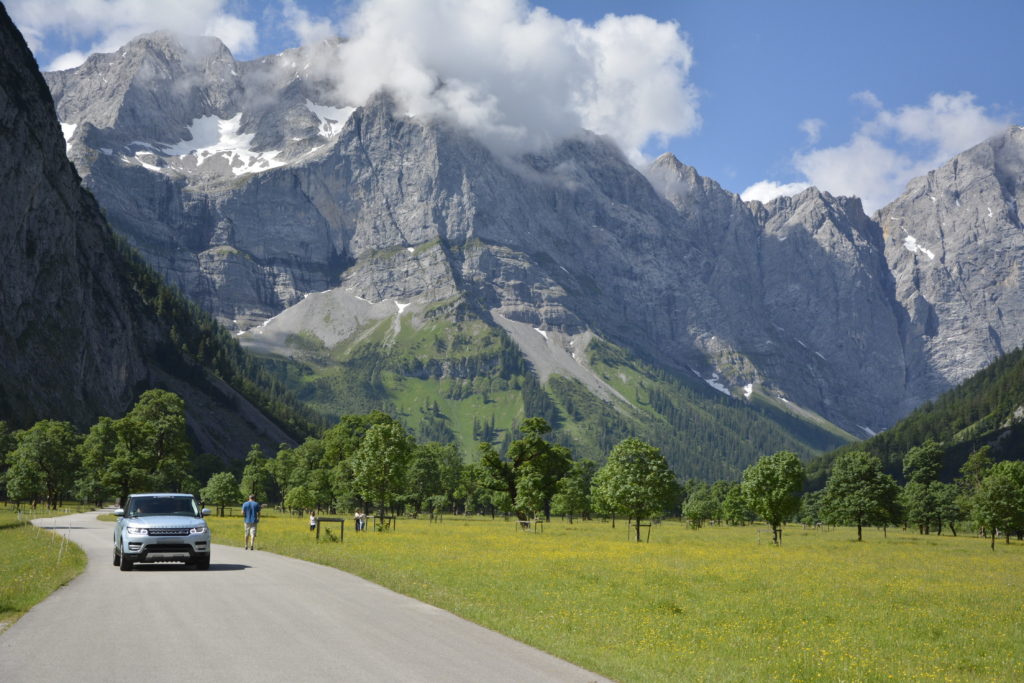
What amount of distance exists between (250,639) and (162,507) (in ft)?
57.0

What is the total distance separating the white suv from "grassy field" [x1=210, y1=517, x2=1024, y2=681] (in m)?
6.32

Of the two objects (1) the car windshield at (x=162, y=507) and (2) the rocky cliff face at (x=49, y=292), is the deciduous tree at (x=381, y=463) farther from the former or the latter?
(2) the rocky cliff face at (x=49, y=292)

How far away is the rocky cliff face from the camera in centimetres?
15212

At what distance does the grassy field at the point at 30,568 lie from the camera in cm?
2142

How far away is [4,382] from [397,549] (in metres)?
→ 127

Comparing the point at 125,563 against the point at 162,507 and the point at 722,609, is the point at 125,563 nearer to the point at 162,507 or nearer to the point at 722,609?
the point at 162,507

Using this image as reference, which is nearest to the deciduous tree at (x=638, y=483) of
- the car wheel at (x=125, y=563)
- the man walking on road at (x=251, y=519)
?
the man walking on road at (x=251, y=519)

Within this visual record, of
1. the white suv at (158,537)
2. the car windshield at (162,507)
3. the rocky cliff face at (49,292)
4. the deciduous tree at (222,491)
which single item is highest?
the rocky cliff face at (49,292)

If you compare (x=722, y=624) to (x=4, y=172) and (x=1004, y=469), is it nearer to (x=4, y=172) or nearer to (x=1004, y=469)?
(x=1004, y=469)

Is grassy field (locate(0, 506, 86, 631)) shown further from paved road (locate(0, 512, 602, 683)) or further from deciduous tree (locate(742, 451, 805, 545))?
deciduous tree (locate(742, 451, 805, 545))

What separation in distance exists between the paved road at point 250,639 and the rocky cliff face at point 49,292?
13665 cm

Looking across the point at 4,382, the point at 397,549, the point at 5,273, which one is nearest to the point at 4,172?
the point at 5,273

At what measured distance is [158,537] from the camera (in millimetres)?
30016

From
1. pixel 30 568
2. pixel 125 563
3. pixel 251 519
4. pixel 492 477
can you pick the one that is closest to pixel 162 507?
pixel 125 563
